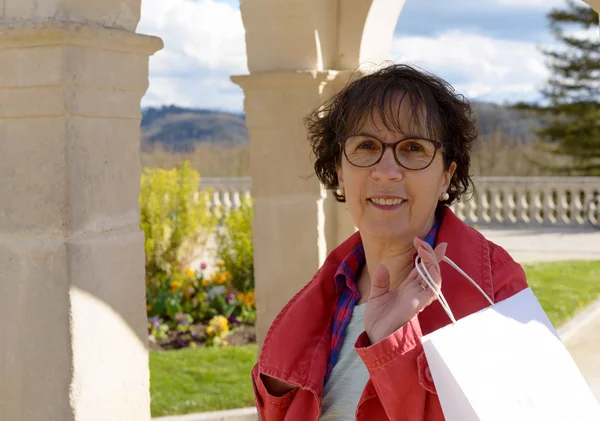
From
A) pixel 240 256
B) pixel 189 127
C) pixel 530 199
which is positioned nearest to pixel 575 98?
pixel 530 199

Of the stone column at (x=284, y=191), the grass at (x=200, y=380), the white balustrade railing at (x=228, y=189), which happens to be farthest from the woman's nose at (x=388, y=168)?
the white balustrade railing at (x=228, y=189)

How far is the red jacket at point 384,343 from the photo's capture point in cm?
142

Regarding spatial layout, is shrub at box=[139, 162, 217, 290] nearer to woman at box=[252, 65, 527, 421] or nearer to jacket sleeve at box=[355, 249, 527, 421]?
woman at box=[252, 65, 527, 421]

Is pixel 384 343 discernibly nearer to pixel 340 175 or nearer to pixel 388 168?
pixel 388 168

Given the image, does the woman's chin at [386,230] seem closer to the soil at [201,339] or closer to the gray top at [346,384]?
the gray top at [346,384]

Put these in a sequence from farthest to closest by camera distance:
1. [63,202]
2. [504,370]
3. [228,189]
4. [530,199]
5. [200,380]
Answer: [530,199], [228,189], [200,380], [63,202], [504,370]

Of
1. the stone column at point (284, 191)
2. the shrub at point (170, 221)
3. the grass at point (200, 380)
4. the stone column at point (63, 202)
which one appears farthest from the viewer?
the shrub at point (170, 221)

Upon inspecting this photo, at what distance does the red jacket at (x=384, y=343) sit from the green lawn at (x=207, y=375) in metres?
3.29

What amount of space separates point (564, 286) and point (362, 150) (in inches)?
300

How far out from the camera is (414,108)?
1683 mm

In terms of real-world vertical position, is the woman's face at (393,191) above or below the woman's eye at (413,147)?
below

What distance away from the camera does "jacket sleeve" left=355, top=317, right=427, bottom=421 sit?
1.42 meters

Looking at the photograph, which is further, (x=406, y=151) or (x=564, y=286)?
(x=564, y=286)

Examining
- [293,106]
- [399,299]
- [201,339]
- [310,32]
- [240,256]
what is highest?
[310,32]
